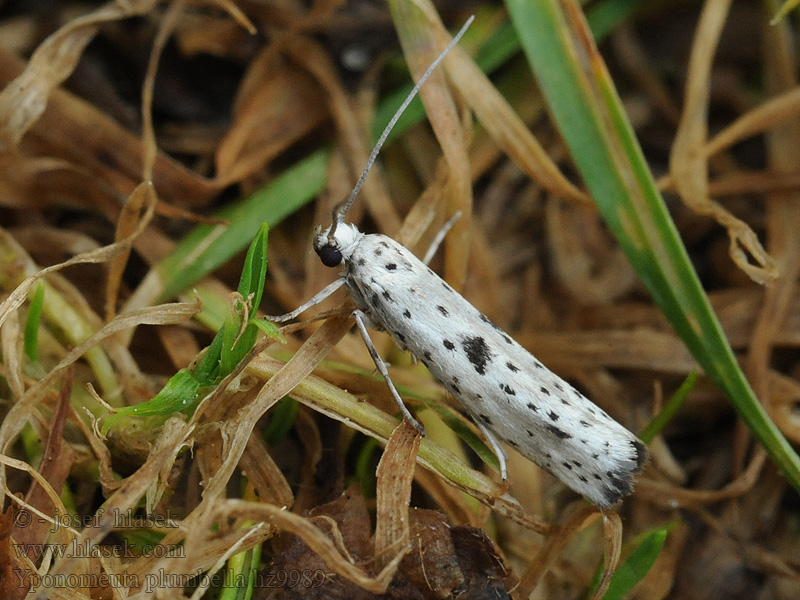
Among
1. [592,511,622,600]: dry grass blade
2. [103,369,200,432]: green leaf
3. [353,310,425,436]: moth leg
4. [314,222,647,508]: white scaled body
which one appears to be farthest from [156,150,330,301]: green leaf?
[592,511,622,600]: dry grass blade

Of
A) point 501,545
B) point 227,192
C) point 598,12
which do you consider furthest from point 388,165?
point 501,545

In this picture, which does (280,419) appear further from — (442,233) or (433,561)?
(442,233)

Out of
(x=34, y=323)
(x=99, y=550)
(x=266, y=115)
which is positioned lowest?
(x=99, y=550)

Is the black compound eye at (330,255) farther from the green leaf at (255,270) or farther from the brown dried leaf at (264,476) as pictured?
the brown dried leaf at (264,476)

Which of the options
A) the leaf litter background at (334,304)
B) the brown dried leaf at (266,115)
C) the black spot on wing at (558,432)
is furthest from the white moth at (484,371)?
the brown dried leaf at (266,115)

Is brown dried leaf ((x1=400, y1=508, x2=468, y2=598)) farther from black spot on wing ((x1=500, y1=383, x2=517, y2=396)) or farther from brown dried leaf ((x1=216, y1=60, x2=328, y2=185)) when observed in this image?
brown dried leaf ((x1=216, y1=60, x2=328, y2=185))

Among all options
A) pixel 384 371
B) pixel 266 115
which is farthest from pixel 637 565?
pixel 266 115
